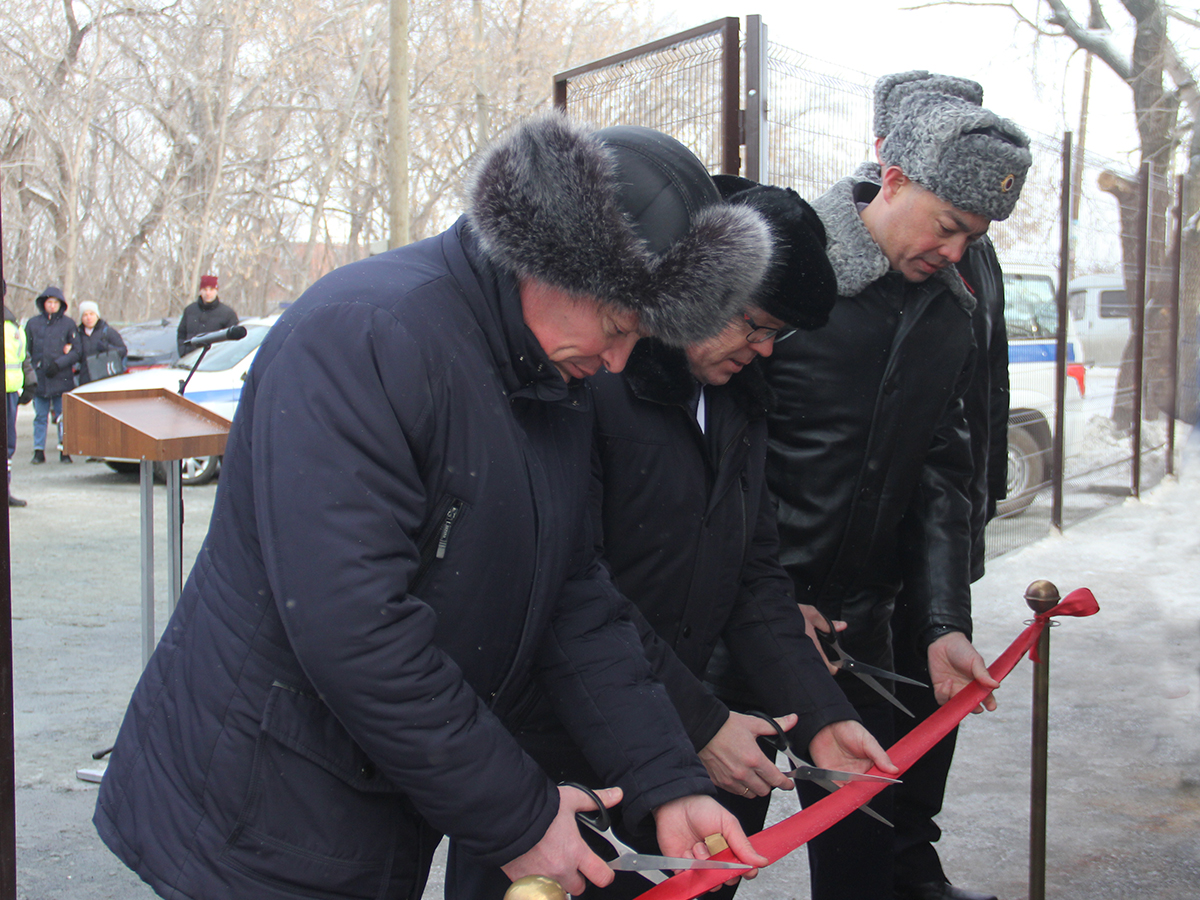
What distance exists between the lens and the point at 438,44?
25859 millimetres

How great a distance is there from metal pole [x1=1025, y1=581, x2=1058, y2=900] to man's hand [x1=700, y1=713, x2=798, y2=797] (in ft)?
2.80

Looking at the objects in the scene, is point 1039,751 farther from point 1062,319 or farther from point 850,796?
point 1062,319

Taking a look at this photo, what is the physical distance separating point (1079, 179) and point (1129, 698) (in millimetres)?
4136

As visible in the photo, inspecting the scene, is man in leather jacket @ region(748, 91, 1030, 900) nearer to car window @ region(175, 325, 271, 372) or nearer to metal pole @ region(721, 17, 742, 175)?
metal pole @ region(721, 17, 742, 175)

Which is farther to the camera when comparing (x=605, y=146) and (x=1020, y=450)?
(x=1020, y=450)

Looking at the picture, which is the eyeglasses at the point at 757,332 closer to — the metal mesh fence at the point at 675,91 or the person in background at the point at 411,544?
the person in background at the point at 411,544

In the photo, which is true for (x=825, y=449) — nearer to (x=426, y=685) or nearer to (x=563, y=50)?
(x=426, y=685)

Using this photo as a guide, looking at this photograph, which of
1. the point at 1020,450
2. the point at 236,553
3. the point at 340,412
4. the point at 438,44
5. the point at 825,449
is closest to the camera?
the point at 340,412

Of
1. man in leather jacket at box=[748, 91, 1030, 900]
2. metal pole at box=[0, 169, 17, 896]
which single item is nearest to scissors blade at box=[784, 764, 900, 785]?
man in leather jacket at box=[748, 91, 1030, 900]

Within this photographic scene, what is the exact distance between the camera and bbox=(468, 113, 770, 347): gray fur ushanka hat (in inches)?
55.5

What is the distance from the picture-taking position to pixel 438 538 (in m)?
1.42

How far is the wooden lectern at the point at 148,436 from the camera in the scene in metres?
3.45

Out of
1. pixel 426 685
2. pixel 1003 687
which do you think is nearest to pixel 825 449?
pixel 426 685

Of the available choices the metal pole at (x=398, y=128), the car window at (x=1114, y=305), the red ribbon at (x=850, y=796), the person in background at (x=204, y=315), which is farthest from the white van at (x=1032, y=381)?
the person in background at (x=204, y=315)
